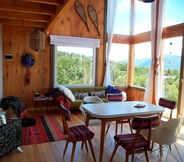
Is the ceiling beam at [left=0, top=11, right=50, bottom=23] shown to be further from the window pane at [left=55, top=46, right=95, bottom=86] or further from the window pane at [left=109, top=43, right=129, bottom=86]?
the window pane at [left=109, top=43, right=129, bottom=86]

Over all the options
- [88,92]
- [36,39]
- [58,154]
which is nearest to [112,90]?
[88,92]

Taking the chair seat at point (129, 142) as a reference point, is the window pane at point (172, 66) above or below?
above

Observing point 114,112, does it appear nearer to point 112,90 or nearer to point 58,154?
point 58,154

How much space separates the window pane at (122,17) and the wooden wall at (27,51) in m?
0.81

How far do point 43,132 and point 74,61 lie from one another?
2857 mm

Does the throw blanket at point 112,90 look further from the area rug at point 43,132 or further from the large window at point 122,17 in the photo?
the area rug at point 43,132

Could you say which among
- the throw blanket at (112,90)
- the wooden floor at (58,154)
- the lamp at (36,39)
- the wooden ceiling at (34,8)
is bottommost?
the wooden floor at (58,154)

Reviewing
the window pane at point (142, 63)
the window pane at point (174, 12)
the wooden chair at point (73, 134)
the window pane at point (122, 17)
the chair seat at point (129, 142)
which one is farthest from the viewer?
the window pane at point (122, 17)

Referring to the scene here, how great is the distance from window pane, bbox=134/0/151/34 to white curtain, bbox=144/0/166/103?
2.02 feet

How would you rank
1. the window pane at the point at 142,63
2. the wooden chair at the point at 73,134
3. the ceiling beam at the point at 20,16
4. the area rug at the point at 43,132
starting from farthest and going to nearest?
the window pane at the point at 142,63
the ceiling beam at the point at 20,16
the area rug at the point at 43,132
the wooden chair at the point at 73,134

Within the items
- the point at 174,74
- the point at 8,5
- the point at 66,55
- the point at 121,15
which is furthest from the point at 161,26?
the point at 8,5

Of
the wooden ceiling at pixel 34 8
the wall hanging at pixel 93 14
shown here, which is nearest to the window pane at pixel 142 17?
the wall hanging at pixel 93 14

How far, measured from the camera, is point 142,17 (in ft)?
20.3

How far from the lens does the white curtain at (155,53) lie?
507cm
